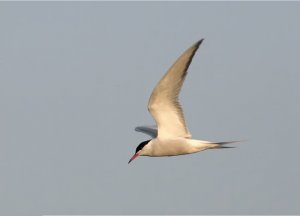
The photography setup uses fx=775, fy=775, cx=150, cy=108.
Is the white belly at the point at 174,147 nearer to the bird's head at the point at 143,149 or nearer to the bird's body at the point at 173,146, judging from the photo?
the bird's body at the point at 173,146

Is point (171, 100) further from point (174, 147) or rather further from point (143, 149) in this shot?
point (143, 149)

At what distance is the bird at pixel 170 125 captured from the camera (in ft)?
56.3

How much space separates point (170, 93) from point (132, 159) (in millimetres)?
2517

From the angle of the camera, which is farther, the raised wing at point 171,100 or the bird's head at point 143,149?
the bird's head at point 143,149

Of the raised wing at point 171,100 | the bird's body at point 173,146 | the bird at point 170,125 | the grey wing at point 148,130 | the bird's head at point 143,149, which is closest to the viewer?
the raised wing at point 171,100

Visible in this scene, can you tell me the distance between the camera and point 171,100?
1773 cm

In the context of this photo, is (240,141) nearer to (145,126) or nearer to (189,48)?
(189,48)

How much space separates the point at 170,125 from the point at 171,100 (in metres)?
0.87

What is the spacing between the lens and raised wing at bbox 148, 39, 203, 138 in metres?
16.6

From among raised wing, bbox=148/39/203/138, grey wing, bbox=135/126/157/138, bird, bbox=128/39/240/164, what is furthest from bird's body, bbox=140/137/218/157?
grey wing, bbox=135/126/157/138

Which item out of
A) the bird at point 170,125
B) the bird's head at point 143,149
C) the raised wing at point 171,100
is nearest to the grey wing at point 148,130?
the bird's head at point 143,149

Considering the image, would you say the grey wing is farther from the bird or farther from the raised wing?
the raised wing

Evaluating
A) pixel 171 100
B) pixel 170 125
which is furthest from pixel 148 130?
pixel 171 100

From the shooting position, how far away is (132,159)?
19.2m
